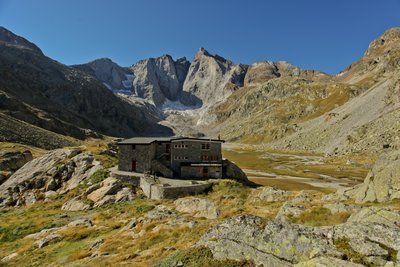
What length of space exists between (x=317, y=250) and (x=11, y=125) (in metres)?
154

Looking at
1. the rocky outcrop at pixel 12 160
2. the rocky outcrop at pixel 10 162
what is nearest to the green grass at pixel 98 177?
the rocky outcrop at pixel 10 162

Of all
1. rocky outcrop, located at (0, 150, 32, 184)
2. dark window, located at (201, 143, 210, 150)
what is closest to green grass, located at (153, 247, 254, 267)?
dark window, located at (201, 143, 210, 150)

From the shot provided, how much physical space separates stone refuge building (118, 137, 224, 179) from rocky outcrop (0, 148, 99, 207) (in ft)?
25.6

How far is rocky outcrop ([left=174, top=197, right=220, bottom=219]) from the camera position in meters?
34.4

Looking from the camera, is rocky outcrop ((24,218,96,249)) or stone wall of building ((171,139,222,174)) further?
stone wall of building ((171,139,222,174))

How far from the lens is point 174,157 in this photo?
6272 centimetres

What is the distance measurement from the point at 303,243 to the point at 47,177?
198ft

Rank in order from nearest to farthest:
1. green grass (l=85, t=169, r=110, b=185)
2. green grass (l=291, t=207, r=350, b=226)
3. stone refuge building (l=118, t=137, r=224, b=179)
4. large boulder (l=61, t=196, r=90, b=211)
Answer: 1. green grass (l=291, t=207, r=350, b=226)
2. large boulder (l=61, t=196, r=90, b=211)
3. green grass (l=85, t=169, r=110, b=185)
4. stone refuge building (l=118, t=137, r=224, b=179)

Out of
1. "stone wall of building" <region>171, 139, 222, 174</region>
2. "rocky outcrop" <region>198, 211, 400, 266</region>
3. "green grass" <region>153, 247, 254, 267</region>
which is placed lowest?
"green grass" <region>153, 247, 254, 267</region>

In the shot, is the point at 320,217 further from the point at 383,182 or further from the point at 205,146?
the point at 205,146

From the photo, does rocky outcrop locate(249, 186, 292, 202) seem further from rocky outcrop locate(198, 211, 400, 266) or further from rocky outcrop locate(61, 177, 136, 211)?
rocky outcrop locate(198, 211, 400, 266)

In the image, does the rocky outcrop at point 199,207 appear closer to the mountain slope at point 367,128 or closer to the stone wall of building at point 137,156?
the stone wall of building at point 137,156

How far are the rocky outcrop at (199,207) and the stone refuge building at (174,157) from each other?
18166 mm

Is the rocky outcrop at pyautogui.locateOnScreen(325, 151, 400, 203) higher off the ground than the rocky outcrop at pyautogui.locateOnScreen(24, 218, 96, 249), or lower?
higher
